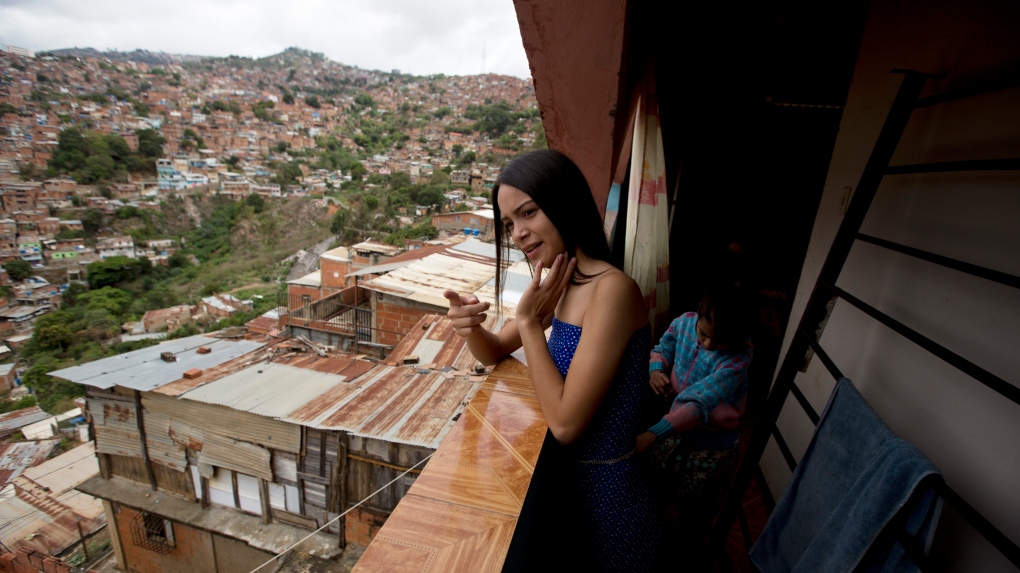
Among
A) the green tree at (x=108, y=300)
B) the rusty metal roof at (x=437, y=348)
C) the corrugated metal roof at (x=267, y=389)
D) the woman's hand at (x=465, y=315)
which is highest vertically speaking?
the woman's hand at (x=465, y=315)

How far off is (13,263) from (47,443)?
82.9 feet

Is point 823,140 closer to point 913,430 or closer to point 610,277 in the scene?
point 913,430

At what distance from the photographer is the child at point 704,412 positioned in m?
1.57

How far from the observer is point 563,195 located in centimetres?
104

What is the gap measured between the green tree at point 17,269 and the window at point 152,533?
121 ft

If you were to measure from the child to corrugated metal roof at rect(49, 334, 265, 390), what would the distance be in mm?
7358

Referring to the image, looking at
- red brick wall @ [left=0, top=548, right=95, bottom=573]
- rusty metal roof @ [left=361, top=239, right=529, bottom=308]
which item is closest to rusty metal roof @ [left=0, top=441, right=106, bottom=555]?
red brick wall @ [left=0, top=548, right=95, bottom=573]

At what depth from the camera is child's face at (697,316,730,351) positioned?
1.61m

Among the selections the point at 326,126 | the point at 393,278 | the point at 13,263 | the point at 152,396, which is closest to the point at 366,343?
the point at 393,278

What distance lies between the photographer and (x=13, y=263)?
30156 mm

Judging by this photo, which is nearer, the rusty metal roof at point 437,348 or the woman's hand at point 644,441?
the woman's hand at point 644,441

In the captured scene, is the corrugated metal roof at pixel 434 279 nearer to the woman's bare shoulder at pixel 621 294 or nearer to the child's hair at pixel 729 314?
the child's hair at pixel 729 314

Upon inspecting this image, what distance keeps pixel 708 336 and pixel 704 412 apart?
0.29 m

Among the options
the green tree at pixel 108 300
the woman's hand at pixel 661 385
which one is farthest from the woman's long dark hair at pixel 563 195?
the green tree at pixel 108 300
